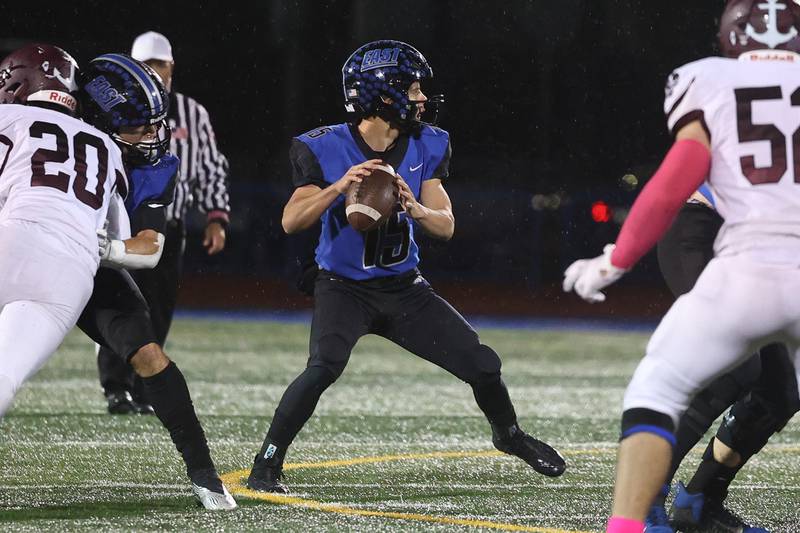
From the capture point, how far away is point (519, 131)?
62.5 ft

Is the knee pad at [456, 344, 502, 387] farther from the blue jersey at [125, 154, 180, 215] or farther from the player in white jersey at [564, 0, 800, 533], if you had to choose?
the player in white jersey at [564, 0, 800, 533]

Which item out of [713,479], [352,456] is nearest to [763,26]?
[713,479]

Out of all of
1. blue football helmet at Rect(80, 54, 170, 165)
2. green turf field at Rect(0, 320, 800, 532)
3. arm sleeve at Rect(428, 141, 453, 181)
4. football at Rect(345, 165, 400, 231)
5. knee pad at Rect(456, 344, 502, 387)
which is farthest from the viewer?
arm sleeve at Rect(428, 141, 453, 181)

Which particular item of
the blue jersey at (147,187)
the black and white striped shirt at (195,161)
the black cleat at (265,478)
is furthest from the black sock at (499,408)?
the black and white striped shirt at (195,161)

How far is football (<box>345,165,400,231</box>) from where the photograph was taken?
405 cm

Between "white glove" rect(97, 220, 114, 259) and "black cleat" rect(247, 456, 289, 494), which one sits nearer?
"white glove" rect(97, 220, 114, 259)

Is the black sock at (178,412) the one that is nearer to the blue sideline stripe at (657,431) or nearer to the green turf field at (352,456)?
the green turf field at (352,456)

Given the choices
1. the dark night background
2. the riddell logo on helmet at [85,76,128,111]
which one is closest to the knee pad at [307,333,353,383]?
the riddell logo on helmet at [85,76,128,111]

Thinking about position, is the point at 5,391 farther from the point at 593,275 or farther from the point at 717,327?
the point at 717,327

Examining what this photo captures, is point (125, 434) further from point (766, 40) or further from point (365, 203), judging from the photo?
point (766, 40)

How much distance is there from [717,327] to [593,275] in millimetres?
299

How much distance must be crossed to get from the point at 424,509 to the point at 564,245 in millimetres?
12316

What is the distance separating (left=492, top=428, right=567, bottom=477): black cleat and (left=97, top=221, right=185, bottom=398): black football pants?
2.18 m

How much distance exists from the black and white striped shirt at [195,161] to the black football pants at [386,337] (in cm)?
206
